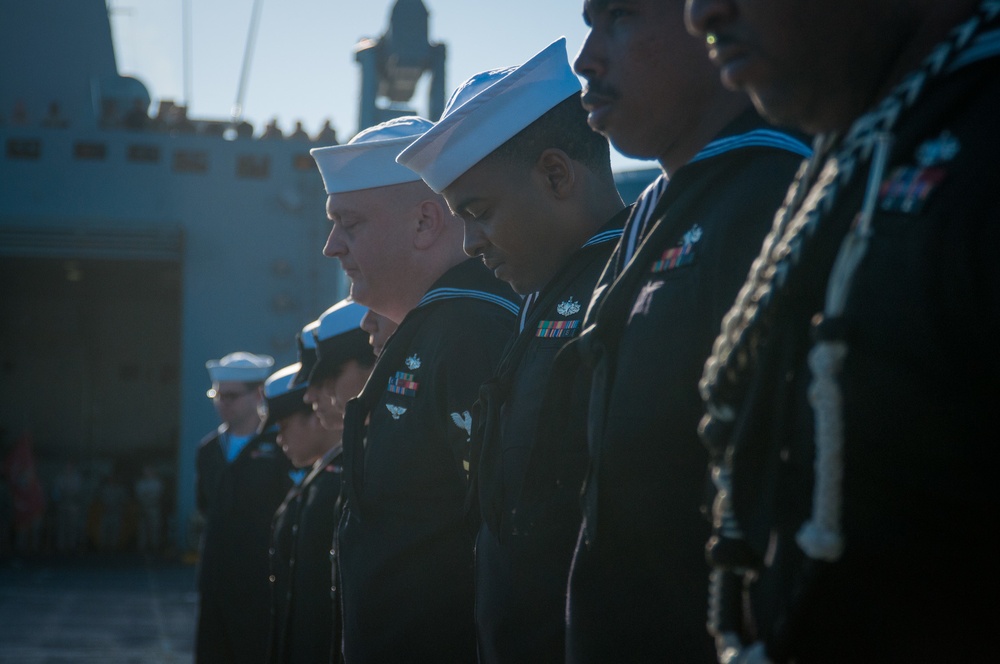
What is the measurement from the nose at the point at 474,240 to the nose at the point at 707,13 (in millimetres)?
1109

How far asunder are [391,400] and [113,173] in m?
13.4

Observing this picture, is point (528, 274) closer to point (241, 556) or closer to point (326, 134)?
point (241, 556)

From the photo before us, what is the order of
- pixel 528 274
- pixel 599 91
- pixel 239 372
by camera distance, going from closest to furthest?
pixel 599 91 → pixel 528 274 → pixel 239 372

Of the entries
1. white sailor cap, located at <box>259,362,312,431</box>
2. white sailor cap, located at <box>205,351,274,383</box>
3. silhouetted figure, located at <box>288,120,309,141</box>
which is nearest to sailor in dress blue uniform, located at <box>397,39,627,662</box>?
white sailor cap, located at <box>259,362,312,431</box>

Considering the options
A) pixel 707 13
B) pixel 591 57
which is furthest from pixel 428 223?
pixel 707 13

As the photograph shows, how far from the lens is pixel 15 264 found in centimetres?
1745

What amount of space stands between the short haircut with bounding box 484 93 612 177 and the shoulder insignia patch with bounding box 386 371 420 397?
1.98ft

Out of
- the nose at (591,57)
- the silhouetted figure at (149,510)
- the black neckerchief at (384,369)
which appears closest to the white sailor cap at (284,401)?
the black neckerchief at (384,369)

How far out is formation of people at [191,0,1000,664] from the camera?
33.2 inches

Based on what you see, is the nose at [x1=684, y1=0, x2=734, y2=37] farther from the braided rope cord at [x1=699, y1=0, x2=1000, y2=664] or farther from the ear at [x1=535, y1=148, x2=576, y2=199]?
the ear at [x1=535, y1=148, x2=576, y2=199]

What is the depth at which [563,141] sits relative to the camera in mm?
2154

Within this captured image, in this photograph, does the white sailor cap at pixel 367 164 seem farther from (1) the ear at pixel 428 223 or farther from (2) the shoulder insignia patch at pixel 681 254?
(2) the shoulder insignia patch at pixel 681 254

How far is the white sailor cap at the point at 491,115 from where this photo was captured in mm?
2141

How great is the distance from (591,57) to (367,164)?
1.40m
